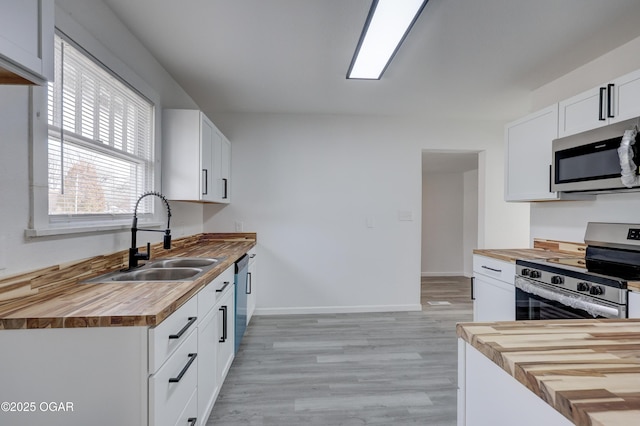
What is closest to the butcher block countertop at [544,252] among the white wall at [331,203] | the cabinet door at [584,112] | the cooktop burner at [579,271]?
the cooktop burner at [579,271]

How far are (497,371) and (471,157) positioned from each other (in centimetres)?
469

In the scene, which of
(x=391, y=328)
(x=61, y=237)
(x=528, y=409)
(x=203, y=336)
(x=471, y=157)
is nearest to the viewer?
(x=528, y=409)

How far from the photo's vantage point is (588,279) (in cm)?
178

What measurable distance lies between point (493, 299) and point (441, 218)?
372 cm

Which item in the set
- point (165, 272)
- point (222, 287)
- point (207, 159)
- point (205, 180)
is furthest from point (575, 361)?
point (207, 159)

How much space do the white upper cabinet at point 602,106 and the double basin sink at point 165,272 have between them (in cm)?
278

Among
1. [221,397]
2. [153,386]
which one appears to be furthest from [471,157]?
[153,386]

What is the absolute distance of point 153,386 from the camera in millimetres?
1066

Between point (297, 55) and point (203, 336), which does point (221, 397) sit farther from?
point (297, 55)

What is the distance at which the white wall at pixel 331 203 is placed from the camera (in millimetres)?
3752

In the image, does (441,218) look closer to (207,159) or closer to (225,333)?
(207,159)

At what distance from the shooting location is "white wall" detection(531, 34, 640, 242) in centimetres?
217

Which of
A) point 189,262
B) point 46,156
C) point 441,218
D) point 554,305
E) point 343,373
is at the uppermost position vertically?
point 46,156

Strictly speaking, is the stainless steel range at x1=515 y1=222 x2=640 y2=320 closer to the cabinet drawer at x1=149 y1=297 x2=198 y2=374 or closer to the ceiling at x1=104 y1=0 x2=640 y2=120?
the ceiling at x1=104 y1=0 x2=640 y2=120
